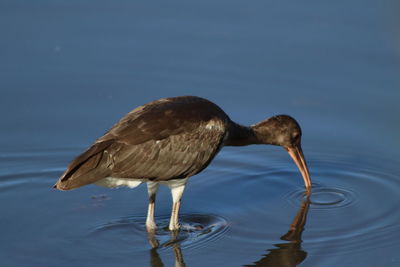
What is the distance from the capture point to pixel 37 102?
11773 mm

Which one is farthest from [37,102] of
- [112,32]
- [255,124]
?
[255,124]

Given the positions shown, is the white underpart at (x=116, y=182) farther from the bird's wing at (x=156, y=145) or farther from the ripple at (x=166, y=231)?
Result: the ripple at (x=166, y=231)

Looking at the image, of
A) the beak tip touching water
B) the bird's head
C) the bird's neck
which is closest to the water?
the beak tip touching water

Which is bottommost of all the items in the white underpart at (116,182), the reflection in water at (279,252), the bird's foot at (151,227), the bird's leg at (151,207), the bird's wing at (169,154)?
the reflection in water at (279,252)

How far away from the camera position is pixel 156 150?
9398 mm

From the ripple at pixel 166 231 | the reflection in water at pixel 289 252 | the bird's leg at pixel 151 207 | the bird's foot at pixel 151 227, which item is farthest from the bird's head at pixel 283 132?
the bird's foot at pixel 151 227

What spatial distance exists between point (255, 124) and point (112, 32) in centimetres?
324

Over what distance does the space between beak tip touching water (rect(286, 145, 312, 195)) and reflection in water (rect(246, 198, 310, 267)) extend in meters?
0.95

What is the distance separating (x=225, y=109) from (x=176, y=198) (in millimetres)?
2521

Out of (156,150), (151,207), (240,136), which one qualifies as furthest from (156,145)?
(240,136)

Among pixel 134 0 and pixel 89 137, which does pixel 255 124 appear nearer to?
pixel 89 137

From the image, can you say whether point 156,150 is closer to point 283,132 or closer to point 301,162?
point 283,132

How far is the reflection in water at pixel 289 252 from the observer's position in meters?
8.72

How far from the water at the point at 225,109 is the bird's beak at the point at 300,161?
146 millimetres
